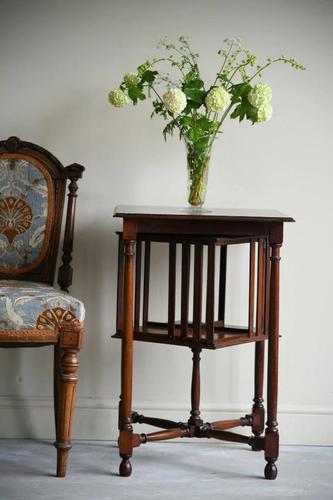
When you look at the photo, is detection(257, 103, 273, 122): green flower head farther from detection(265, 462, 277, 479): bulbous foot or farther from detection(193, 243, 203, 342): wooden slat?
detection(265, 462, 277, 479): bulbous foot

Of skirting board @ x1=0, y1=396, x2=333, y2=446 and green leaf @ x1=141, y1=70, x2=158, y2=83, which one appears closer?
green leaf @ x1=141, y1=70, x2=158, y2=83

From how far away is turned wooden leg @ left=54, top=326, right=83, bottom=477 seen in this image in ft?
7.91

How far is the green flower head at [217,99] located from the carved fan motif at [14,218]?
77 centimetres

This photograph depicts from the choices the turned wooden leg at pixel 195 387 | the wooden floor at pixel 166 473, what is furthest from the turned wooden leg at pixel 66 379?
the turned wooden leg at pixel 195 387

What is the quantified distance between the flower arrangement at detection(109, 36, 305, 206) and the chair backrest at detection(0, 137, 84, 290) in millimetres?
368

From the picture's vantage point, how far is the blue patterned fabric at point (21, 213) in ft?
9.27

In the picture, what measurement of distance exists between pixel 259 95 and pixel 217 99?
14 cm

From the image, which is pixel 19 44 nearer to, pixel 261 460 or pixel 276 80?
pixel 276 80

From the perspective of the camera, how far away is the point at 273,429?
254cm

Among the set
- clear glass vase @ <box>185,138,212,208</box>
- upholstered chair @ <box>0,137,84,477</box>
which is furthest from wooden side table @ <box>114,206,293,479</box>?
upholstered chair @ <box>0,137,84,477</box>

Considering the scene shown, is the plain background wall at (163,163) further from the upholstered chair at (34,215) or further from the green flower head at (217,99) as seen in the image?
the green flower head at (217,99)

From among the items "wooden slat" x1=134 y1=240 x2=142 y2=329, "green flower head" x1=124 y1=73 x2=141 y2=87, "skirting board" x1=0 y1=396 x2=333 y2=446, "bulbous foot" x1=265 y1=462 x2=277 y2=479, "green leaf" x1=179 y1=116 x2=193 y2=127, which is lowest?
"bulbous foot" x1=265 y1=462 x2=277 y2=479

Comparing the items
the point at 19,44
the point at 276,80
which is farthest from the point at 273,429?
the point at 19,44

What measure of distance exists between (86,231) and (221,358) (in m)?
0.72
